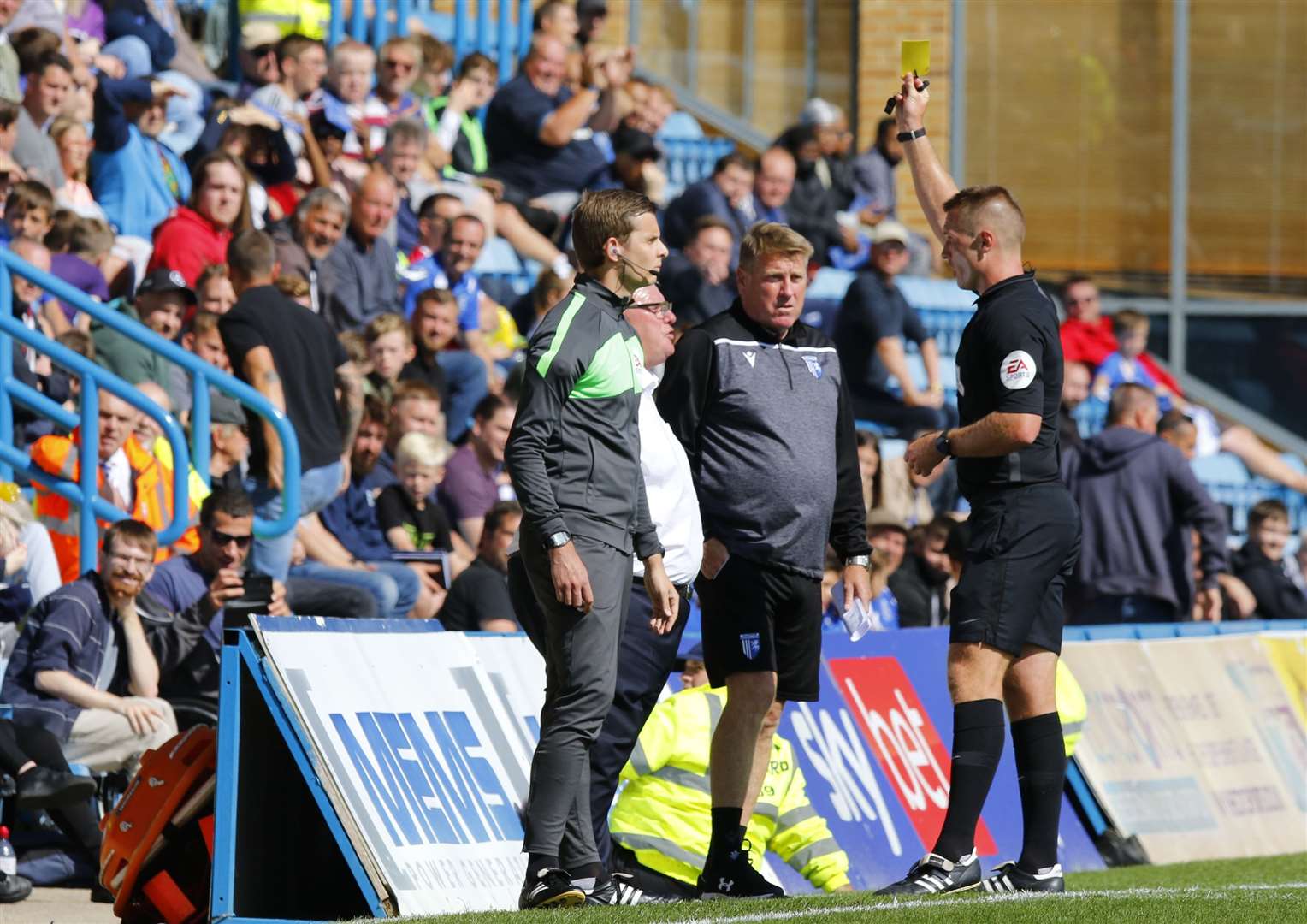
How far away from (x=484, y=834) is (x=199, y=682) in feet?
7.96

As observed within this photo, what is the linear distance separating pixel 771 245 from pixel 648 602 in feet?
3.89

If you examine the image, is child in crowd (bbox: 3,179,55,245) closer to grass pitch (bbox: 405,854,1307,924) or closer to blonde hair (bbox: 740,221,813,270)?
blonde hair (bbox: 740,221,813,270)

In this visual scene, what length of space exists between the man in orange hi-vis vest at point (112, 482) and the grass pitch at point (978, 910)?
4.21 metres

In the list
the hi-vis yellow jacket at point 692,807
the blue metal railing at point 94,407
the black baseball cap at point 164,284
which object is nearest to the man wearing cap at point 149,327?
the black baseball cap at point 164,284

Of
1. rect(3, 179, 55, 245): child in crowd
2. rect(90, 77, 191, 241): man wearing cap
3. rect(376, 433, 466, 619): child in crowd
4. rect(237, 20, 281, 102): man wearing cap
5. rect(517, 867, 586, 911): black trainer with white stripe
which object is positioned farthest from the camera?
rect(237, 20, 281, 102): man wearing cap

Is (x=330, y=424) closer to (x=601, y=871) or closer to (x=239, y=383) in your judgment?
(x=239, y=383)

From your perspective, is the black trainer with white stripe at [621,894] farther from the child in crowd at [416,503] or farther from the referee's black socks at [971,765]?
the child in crowd at [416,503]

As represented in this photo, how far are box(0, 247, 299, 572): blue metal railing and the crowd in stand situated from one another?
0.13 meters

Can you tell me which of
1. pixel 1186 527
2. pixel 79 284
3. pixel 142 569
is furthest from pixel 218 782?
pixel 1186 527

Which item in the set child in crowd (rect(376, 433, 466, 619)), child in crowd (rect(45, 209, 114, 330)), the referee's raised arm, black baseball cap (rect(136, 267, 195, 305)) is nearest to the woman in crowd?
black baseball cap (rect(136, 267, 195, 305))

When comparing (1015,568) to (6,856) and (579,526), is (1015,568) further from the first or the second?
(6,856)

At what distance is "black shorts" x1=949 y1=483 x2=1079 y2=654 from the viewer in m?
6.65

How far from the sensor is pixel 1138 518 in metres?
12.0

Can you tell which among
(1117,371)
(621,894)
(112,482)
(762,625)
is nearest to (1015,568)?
(762,625)
